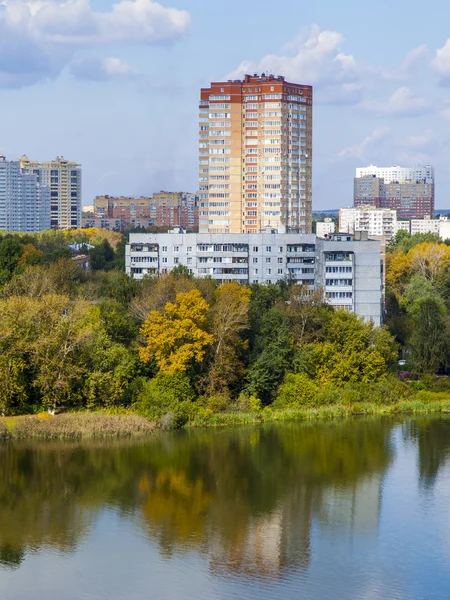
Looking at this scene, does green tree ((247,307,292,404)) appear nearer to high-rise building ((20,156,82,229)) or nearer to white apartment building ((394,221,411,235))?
white apartment building ((394,221,411,235))

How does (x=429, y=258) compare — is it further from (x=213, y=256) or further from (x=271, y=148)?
(x=213, y=256)

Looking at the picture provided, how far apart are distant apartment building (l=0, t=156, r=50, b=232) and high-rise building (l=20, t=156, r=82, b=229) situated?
79.8 inches

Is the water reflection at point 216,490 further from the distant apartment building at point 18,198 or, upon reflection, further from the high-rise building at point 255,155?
the distant apartment building at point 18,198

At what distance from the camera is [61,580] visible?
62.1 feet

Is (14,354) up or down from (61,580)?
up

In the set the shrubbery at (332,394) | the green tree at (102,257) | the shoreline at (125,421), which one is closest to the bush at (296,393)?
the shrubbery at (332,394)

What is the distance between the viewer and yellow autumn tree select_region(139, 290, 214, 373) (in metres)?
31.9

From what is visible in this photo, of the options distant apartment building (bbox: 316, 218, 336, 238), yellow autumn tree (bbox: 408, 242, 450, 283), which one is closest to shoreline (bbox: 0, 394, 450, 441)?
yellow autumn tree (bbox: 408, 242, 450, 283)

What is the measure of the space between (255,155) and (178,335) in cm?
2873

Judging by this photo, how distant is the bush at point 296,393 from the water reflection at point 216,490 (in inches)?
62.0

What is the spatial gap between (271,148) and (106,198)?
76.1 meters

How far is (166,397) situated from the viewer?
31.0 meters

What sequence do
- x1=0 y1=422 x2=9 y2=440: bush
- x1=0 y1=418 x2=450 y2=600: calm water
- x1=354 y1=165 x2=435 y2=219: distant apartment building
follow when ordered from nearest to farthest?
x1=0 y1=418 x2=450 y2=600: calm water, x1=0 y1=422 x2=9 y2=440: bush, x1=354 y1=165 x2=435 y2=219: distant apartment building

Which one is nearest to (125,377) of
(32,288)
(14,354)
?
(14,354)
